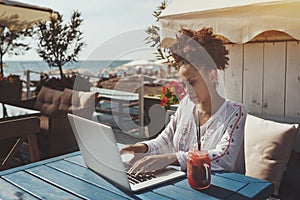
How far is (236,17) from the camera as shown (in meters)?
2.24

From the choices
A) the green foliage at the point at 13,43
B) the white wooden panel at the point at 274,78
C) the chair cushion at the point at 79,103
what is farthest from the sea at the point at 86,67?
the white wooden panel at the point at 274,78

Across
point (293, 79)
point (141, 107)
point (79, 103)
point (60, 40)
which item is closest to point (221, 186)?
point (293, 79)

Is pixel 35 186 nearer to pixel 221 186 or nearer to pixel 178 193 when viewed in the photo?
pixel 178 193

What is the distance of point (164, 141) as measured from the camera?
1.82 m

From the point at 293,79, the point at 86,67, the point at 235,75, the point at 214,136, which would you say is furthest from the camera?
the point at 235,75

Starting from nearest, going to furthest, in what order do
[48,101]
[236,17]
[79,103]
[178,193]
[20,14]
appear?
[178,193] → [236,17] → [79,103] → [48,101] → [20,14]

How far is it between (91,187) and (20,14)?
406cm

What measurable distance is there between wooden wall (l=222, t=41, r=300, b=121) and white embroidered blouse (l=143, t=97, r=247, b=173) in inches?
41.5

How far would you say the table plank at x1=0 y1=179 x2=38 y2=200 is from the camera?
1206 mm

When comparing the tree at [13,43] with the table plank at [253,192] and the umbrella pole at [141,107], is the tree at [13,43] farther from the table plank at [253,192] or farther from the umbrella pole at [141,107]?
the table plank at [253,192]

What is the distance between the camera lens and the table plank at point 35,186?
1.21m

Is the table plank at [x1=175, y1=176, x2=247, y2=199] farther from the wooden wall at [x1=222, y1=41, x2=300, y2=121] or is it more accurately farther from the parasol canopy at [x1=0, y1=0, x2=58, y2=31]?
the parasol canopy at [x1=0, y1=0, x2=58, y2=31]

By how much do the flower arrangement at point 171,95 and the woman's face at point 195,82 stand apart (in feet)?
5.97

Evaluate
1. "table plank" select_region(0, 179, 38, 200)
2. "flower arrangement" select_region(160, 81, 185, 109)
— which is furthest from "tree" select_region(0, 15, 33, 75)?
"table plank" select_region(0, 179, 38, 200)
